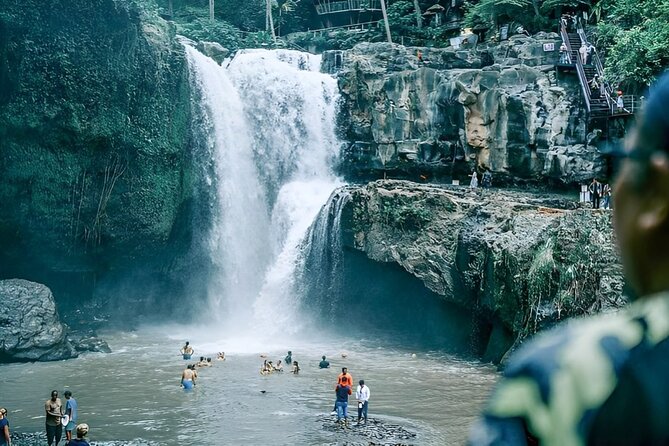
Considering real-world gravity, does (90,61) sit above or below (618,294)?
above

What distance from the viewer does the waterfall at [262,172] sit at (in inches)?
1120

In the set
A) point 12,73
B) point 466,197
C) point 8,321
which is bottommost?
point 8,321

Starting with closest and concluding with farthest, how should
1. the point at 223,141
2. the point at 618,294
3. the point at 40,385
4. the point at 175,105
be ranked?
the point at 618,294, the point at 40,385, the point at 175,105, the point at 223,141

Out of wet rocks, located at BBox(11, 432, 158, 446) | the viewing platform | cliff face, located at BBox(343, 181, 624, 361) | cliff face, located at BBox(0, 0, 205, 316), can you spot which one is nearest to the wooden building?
the viewing platform

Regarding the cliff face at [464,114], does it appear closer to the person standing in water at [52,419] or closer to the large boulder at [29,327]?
the large boulder at [29,327]

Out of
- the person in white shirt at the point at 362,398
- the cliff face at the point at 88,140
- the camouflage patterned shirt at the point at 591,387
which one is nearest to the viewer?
the camouflage patterned shirt at the point at 591,387

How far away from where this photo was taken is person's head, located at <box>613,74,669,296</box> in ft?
2.72

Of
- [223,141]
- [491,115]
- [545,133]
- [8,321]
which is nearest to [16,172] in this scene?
[8,321]

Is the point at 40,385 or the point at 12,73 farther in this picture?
the point at 12,73

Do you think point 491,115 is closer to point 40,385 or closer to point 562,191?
point 562,191

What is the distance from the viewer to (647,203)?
0.85 meters

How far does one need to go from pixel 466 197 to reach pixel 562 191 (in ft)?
20.2

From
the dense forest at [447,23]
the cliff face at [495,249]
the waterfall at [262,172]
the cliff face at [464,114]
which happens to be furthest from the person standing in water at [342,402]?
the dense forest at [447,23]

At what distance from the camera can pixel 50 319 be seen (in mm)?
21891
